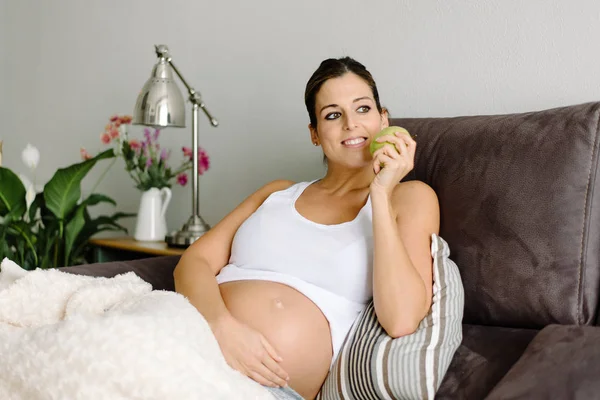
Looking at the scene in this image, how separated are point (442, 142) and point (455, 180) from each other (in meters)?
0.11

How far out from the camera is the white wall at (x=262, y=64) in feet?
5.33

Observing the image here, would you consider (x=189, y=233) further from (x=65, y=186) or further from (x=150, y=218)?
(x=65, y=186)

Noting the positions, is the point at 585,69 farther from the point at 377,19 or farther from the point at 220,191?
the point at 220,191

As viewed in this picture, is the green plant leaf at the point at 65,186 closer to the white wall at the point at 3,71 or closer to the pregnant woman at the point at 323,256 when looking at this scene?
the pregnant woman at the point at 323,256

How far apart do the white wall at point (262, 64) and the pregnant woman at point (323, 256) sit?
423mm

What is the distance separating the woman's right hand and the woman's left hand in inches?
14.5

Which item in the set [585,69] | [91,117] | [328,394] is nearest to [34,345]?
[328,394]

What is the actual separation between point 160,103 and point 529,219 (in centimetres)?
129

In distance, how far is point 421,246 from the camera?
1.25 metres

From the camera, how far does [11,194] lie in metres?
2.21

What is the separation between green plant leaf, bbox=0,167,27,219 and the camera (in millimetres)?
2197

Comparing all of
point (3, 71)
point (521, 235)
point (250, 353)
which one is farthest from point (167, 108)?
point (3, 71)

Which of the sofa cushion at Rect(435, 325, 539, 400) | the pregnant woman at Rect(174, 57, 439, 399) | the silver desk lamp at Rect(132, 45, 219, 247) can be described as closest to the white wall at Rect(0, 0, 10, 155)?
the silver desk lamp at Rect(132, 45, 219, 247)

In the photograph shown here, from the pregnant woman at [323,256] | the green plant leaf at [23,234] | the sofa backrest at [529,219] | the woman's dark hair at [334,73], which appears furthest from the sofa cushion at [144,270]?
the green plant leaf at [23,234]
